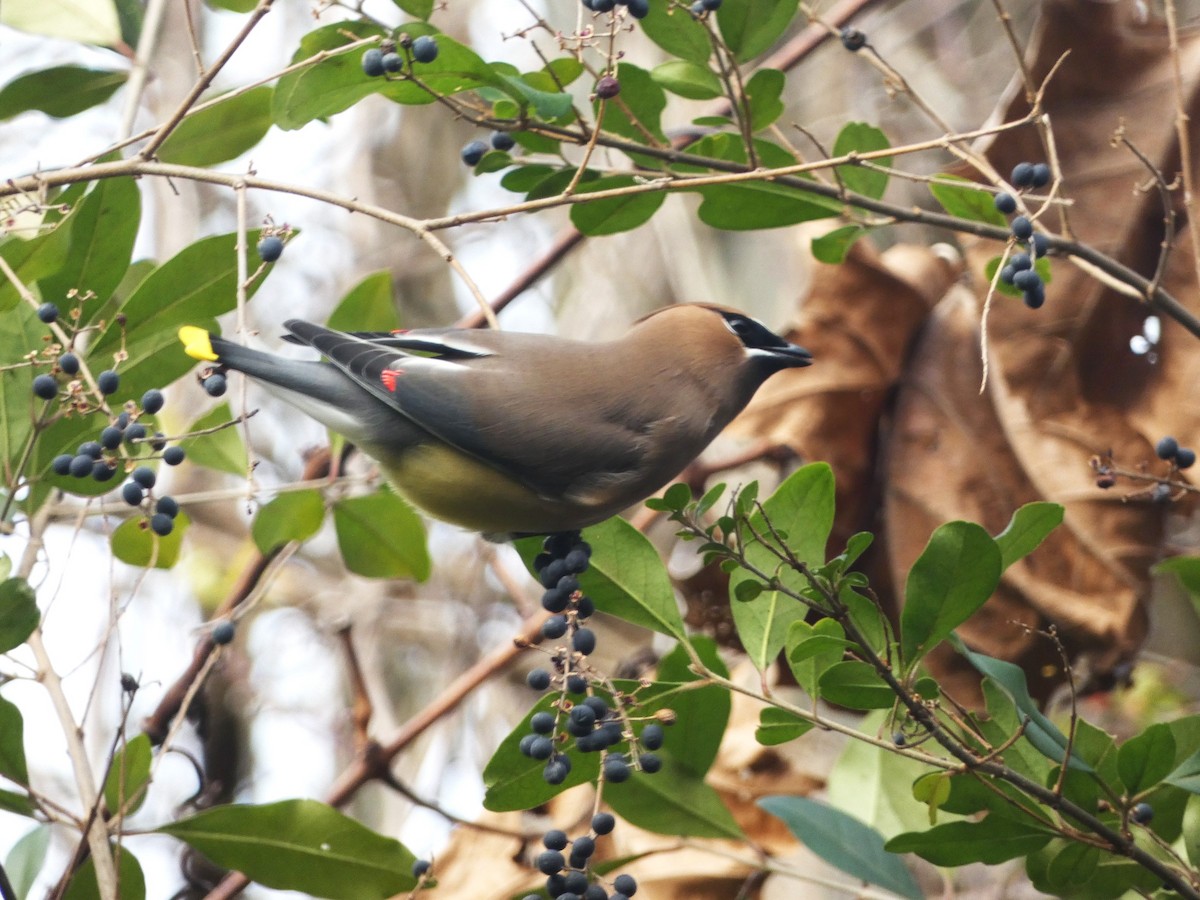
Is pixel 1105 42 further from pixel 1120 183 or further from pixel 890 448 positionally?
pixel 890 448

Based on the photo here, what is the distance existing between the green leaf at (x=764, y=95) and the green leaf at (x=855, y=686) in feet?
3.03

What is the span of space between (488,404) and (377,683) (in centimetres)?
213

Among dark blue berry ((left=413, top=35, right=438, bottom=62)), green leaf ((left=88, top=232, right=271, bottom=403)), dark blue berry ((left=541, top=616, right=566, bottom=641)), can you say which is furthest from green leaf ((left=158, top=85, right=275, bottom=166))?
dark blue berry ((left=541, top=616, right=566, bottom=641))

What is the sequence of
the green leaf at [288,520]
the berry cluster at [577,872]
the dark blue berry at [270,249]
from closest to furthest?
the berry cluster at [577,872] < the dark blue berry at [270,249] < the green leaf at [288,520]

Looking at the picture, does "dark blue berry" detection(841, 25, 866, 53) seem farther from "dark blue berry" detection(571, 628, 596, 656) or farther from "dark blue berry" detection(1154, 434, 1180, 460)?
"dark blue berry" detection(571, 628, 596, 656)

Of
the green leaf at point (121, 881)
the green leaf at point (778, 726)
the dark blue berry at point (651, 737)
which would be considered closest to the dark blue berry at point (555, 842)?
the dark blue berry at point (651, 737)

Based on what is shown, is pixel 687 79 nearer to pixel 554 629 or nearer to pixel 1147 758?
pixel 554 629

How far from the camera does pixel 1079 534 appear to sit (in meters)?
2.51

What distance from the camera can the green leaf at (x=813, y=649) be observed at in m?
1.60

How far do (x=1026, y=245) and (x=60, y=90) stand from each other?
1625mm

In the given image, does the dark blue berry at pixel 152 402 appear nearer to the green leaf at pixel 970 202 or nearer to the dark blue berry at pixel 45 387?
the dark blue berry at pixel 45 387

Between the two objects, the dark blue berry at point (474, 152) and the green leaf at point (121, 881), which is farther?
the dark blue berry at point (474, 152)

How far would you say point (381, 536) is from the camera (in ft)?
7.95

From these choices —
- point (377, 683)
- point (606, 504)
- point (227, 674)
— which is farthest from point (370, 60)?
point (227, 674)
